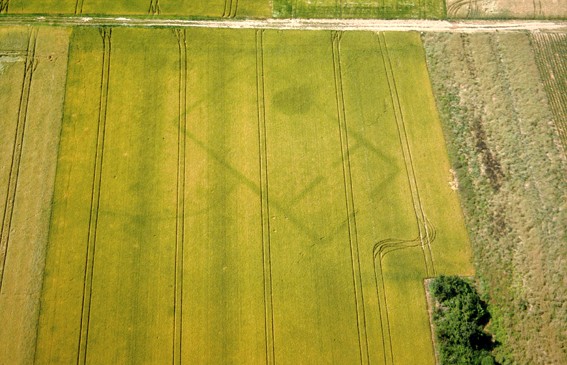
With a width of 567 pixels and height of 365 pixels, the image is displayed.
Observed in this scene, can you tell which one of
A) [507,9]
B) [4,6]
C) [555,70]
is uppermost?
[4,6]

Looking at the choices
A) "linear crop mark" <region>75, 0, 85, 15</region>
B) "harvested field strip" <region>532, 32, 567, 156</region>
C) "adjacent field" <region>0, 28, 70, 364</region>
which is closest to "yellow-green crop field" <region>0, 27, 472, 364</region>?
"adjacent field" <region>0, 28, 70, 364</region>

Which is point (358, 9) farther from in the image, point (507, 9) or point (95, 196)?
point (95, 196)

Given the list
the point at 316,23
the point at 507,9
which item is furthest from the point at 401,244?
the point at 507,9

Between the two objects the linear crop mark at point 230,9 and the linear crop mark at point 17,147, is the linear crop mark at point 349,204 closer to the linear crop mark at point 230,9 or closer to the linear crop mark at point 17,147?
the linear crop mark at point 230,9

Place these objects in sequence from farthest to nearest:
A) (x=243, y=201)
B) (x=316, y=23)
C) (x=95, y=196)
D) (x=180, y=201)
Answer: (x=316, y=23)
(x=243, y=201)
(x=180, y=201)
(x=95, y=196)

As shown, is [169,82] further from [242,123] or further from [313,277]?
[313,277]

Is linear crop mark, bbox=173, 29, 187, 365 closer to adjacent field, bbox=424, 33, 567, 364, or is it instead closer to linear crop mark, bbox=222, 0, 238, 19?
linear crop mark, bbox=222, 0, 238, 19
